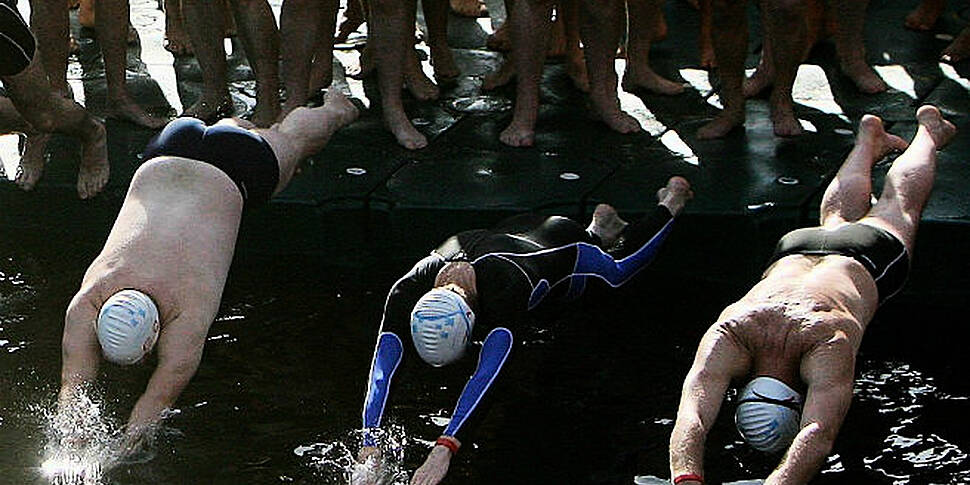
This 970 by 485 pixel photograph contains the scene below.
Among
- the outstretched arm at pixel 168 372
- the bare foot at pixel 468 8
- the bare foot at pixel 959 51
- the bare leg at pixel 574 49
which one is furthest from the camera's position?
the bare foot at pixel 468 8

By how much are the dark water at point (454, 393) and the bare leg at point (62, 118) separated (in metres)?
0.40

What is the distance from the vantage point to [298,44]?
23.1 feet

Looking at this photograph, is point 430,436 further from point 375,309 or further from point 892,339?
point 892,339

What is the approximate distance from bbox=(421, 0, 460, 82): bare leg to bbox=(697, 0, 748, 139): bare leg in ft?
4.89

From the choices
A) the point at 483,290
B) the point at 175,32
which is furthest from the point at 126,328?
the point at 175,32

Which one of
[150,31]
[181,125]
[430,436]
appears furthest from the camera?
[150,31]

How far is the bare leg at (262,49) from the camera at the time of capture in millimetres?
7098

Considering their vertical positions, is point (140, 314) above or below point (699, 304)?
above

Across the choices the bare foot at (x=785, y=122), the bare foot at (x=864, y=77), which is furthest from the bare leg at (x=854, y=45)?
the bare foot at (x=785, y=122)

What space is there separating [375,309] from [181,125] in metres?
1.16

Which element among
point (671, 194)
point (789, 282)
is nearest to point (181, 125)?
point (671, 194)

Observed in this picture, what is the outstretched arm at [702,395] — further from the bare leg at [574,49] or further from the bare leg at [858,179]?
the bare leg at [574,49]

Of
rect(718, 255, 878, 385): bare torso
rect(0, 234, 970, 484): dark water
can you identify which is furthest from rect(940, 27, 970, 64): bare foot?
rect(718, 255, 878, 385): bare torso

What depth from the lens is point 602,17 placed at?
279 inches
